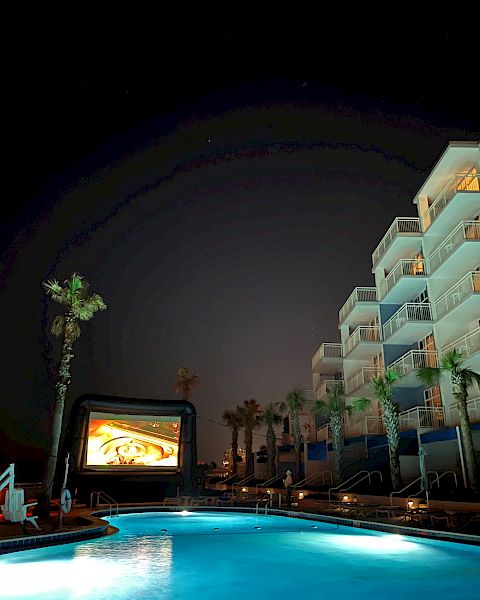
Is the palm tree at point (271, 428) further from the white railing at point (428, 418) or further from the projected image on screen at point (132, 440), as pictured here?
the white railing at point (428, 418)

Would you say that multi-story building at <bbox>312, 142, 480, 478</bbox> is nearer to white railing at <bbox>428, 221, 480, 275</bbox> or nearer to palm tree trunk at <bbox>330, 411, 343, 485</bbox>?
white railing at <bbox>428, 221, 480, 275</bbox>

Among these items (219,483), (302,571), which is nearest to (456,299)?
(302,571)

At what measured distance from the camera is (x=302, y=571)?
33.4 feet

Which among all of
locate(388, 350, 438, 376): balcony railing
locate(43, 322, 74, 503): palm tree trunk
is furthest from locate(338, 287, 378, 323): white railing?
locate(43, 322, 74, 503): palm tree trunk

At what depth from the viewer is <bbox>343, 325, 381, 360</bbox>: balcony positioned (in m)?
32.5

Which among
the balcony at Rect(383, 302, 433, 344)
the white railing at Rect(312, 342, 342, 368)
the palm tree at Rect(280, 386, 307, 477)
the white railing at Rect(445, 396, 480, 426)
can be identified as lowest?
the white railing at Rect(445, 396, 480, 426)

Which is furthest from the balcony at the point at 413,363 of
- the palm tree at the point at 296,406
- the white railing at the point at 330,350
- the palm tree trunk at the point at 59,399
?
the palm tree trunk at the point at 59,399

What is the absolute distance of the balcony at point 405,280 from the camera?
27.6 meters

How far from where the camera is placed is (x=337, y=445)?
1126 inches

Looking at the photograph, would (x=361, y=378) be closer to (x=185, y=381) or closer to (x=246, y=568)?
(x=246, y=568)

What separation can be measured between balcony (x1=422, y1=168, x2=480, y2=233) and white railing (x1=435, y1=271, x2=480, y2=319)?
3421mm

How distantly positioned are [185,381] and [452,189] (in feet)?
131

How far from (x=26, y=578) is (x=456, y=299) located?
2116 centimetres

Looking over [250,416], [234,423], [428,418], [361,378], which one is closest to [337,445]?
[428,418]
